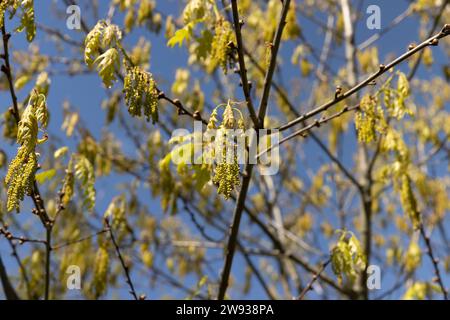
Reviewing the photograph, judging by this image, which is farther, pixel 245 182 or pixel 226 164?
pixel 245 182

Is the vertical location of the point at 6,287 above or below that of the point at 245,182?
below

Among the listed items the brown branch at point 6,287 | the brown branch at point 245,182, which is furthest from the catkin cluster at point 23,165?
the brown branch at point 6,287

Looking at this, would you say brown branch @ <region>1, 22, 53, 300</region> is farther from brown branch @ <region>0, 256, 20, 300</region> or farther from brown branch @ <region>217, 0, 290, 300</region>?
brown branch @ <region>217, 0, 290, 300</region>

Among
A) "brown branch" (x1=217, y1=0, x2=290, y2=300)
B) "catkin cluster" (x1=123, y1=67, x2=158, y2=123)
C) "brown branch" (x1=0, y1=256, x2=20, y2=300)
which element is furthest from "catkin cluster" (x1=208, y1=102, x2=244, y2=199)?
"brown branch" (x1=0, y1=256, x2=20, y2=300)

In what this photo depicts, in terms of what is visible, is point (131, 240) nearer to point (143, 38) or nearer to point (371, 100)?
point (143, 38)

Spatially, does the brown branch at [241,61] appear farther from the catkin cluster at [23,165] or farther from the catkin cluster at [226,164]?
the catkin cluster at [23,165]

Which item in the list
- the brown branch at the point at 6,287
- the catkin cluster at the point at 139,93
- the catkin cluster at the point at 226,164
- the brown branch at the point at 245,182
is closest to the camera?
the catkin cluster at the point at 226,164

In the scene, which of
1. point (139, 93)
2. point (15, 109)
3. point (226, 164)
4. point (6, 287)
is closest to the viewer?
point (226, 164)

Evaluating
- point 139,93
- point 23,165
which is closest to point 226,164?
point 139,93

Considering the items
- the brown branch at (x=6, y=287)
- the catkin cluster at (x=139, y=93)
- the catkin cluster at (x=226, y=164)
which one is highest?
the catkin cluster at (x=139, y=93)

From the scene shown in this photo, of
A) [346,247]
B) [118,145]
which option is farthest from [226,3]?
[118,145]

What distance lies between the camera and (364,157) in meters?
3.79

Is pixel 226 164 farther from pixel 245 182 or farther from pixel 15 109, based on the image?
pixel 15 109
